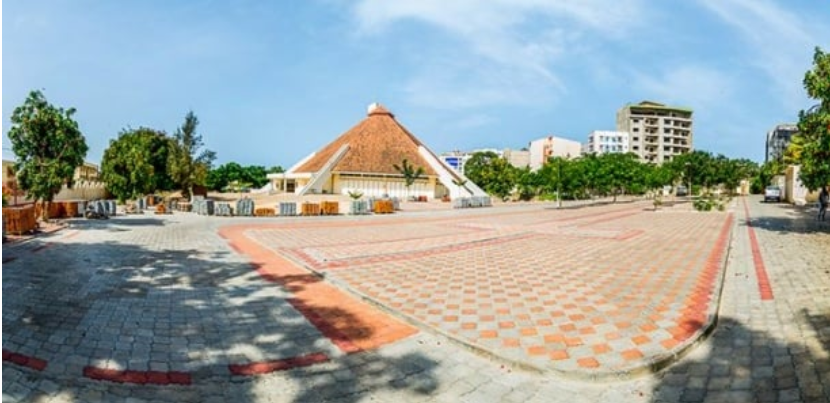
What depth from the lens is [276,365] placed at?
4.61 meters

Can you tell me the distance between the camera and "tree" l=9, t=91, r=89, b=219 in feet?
49.9

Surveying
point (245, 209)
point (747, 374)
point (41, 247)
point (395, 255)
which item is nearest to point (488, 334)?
point (747, 374)

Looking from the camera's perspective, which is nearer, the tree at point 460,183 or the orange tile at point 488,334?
the orange tile at point 488,334

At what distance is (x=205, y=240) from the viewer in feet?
44.2

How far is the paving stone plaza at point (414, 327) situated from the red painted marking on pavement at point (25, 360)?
0.03m

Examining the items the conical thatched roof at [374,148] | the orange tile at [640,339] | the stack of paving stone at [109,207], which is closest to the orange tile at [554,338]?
the orange tile at [640,339]

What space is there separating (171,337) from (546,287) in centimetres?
504

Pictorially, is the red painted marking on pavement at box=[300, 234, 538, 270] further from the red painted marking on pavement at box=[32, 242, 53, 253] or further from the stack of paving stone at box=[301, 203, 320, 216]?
the stack of paving stone at box=[301, 203, 320, 216]

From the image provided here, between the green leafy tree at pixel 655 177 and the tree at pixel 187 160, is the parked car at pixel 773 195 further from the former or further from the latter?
the tree at pixel 187 160

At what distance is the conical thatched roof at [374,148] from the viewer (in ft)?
208

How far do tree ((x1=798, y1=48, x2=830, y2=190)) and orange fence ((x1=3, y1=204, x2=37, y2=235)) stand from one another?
2091 centimetres

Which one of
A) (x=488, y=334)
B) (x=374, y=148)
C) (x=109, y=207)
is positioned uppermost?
(x=374, y=148)

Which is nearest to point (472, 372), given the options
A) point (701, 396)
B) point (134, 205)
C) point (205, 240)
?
point (701, 396)

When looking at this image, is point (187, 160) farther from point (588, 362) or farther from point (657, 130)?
point (657, 130)
